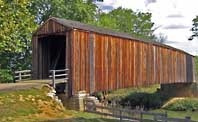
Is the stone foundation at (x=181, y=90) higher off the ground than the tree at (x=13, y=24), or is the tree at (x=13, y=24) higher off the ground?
the tree at (x=13, y=24)

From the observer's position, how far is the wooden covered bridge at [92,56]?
21.9 metres

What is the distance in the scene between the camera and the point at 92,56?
2319cm

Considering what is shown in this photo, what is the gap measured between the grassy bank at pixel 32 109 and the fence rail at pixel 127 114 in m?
0.54

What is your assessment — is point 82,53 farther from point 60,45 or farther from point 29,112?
point 29,112

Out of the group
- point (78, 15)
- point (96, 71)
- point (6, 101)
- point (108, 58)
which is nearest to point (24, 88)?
point (6, 101)

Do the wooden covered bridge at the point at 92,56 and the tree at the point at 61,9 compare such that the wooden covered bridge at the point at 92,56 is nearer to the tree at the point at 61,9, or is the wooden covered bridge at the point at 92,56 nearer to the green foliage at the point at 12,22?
the green foliage at the point at 12,22

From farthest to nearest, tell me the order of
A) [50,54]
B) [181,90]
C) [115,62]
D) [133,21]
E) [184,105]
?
[133,21], [181,90], [184,105], [115,62], [50,54]

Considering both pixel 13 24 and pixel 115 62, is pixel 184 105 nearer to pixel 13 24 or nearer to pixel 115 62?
pixel 115 62

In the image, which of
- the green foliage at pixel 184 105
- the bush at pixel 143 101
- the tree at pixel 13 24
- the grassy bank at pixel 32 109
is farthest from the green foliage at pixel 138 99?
the grassy bank at pixel 32 109

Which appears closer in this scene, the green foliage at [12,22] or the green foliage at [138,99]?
the green foliage at [12,22]

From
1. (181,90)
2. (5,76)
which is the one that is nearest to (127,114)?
(5,76)

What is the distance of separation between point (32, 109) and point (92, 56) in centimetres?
735

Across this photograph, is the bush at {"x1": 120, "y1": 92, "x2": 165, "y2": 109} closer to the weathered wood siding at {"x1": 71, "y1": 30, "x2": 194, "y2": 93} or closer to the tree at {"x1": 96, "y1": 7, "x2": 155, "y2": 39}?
the weathered wood siding at {"x1": 71, "y1": 30, "x2": 194, "y2": 93}

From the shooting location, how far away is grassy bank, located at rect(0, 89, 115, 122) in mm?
15602
